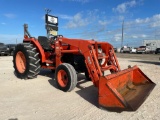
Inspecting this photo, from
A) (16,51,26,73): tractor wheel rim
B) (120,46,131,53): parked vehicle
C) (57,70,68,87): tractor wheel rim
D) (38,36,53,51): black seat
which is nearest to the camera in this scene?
(57,70,68,87): tractor wheel rim

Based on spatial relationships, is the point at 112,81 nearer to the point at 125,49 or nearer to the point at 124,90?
the point at 124,90

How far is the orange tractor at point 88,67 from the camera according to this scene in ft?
16.8

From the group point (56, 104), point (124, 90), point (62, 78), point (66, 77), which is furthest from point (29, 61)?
point (124, 90)

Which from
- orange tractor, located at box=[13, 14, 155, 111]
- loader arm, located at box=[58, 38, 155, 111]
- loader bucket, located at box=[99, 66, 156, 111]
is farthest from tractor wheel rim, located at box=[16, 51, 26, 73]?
loader bucket, located at box=[99, 66, 156, 111]

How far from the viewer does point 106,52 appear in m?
7.79

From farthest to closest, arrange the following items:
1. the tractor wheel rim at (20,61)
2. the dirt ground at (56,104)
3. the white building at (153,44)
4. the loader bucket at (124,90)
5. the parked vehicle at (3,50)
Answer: the white building at (153,44)
the parked vehicle at (3,50)
the tractor wheel rim at (20,61)
the loader bucket at (124,90)
the dirt ground at (56,104)

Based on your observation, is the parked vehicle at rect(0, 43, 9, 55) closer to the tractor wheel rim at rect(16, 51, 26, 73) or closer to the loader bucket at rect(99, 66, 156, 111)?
the tractor wheel rim at rect(16, 51, 26, 73)

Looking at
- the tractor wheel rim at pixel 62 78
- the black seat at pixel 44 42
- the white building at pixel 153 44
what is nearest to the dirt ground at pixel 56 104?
the tractor wheel rim at pixel 62 78

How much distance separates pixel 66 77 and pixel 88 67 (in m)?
0.92

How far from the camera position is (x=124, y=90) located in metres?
6.38

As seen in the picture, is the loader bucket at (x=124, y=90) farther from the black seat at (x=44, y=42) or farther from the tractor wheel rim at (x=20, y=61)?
the tractor wheel rim at (x=20, y=61)

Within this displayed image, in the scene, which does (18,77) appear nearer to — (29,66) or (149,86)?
(29,66)

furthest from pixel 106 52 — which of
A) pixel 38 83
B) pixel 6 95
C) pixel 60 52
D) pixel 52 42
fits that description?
pixel 6 95

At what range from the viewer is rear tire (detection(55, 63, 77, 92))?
6520mm
